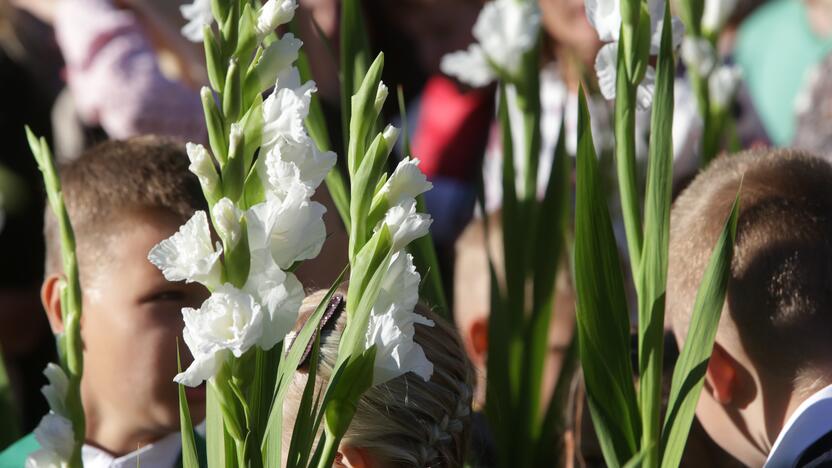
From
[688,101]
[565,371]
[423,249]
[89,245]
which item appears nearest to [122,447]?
[89,245]

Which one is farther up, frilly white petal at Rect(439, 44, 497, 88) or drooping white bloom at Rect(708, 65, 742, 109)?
frilly white petal at Rect(439, 44, 497, 88)

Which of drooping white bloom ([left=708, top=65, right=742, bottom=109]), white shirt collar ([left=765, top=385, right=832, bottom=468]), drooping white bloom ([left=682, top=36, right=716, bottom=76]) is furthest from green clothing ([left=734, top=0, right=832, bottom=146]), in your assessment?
white shirt collar ([left=765, top=385, right=832, bottom=468])

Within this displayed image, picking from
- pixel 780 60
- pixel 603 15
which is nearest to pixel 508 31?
pixel 603 15

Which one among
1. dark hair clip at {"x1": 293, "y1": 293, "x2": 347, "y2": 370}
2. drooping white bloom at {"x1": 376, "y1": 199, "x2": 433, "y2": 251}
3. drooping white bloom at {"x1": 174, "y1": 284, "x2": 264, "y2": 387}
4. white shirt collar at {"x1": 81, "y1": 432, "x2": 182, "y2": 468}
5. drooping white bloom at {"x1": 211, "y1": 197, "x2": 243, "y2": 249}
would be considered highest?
drooping white bloom at {"x1": 211, "y1": 197, "x2": 243, "y2": 249}

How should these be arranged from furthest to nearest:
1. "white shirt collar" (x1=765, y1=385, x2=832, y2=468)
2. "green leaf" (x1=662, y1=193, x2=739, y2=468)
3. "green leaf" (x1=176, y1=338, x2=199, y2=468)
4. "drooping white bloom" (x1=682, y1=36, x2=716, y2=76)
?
1. "drooping white bloom" (x1=682, y1=36, x2=716, y2=76)
2. "white shirt collar" (x1=765, y1=385, x2=832, y2=468)
3. "green leaf" (x1=662, y1=193, x2=739, y2=468)
4. "green leaf" (x1=176, y1=338, x2=199, y2=468)

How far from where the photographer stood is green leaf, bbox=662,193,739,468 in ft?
2.92

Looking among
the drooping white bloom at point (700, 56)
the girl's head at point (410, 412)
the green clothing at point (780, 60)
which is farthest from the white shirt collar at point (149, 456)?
the green clothing at point (780, 60)

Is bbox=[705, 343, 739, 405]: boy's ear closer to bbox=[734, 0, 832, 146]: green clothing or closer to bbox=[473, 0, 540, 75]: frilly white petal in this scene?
bbox=[473, 0, 540, 75]: frilly white petal

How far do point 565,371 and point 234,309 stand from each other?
76 centimetres

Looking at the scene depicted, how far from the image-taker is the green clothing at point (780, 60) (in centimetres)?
231

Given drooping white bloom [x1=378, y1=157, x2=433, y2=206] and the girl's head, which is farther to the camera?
the girl's head

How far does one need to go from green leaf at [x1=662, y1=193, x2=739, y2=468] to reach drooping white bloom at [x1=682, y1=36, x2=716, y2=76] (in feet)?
1.48

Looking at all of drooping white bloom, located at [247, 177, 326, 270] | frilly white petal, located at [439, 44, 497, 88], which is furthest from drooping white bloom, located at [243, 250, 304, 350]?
frilly white petal, located at [439, 44, 497, 88]

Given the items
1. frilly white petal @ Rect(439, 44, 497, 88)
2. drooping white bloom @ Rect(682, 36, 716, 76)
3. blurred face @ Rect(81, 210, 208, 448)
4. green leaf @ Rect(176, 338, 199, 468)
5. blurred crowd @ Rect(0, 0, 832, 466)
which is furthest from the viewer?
blurred crowd @ Rect(0, 0, 832, 466)
